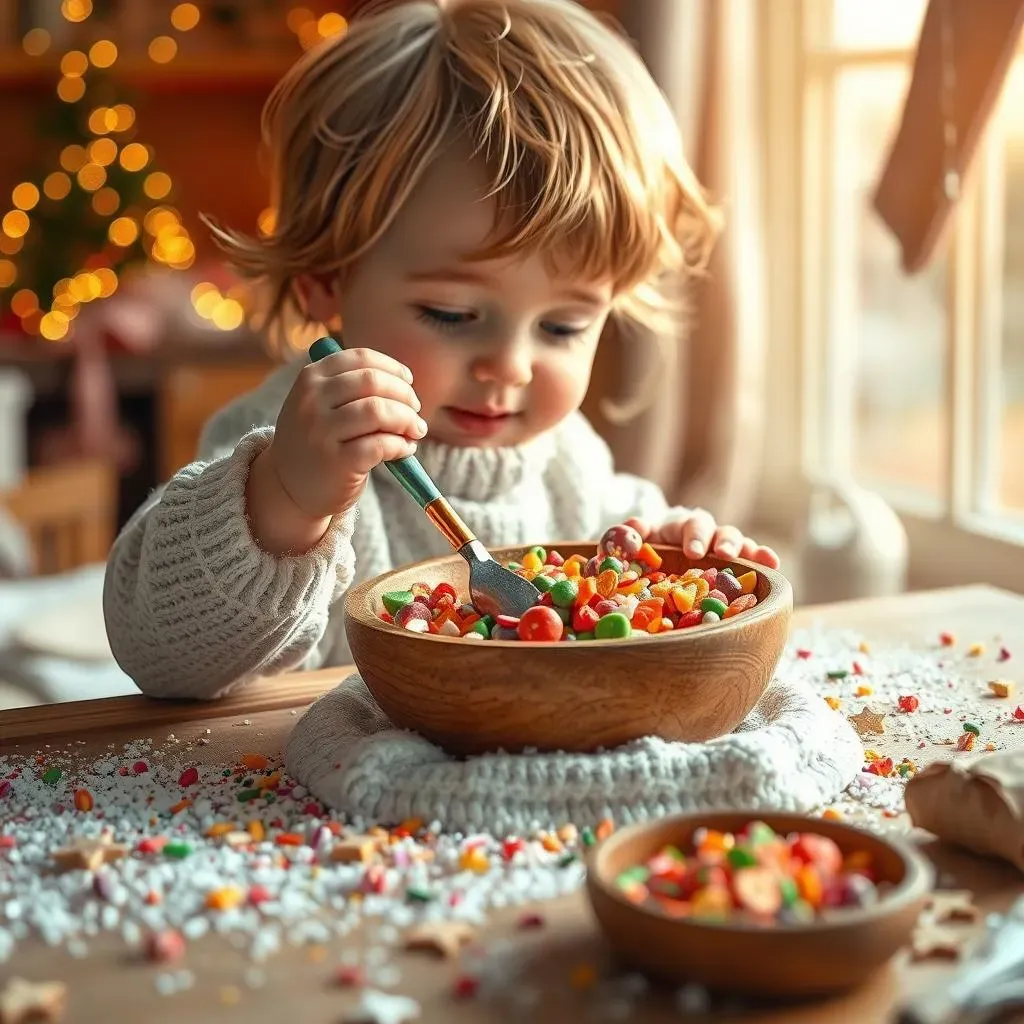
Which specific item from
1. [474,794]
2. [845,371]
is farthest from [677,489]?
[474,794]

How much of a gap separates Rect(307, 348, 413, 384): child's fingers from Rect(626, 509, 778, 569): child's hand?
10.5 inches

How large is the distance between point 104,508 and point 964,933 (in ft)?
7.81

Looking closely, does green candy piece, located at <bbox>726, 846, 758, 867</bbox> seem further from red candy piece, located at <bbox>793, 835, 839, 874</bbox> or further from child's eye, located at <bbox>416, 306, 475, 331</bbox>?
child's eye, located at <bbox>416, 306, 475, 331</bbox>

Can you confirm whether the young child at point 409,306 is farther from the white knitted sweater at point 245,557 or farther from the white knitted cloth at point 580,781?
the white knitted cloth at point 580,781

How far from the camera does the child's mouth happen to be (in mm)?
1204

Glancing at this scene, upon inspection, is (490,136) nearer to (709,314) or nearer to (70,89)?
(709,314)

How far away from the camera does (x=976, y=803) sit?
0.68 meters

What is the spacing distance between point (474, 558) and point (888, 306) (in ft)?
5.16

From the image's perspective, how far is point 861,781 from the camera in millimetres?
808

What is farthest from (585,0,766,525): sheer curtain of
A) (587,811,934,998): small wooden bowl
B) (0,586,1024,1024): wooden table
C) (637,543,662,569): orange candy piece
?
(587,811,934,998): small wooden bowl

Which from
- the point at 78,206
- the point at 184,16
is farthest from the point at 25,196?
the point at 184,16

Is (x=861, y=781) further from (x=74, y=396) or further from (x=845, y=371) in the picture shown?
(x=74, y=396)

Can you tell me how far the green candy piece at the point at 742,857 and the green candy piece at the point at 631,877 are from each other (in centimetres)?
4

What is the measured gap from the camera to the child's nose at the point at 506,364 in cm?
113
